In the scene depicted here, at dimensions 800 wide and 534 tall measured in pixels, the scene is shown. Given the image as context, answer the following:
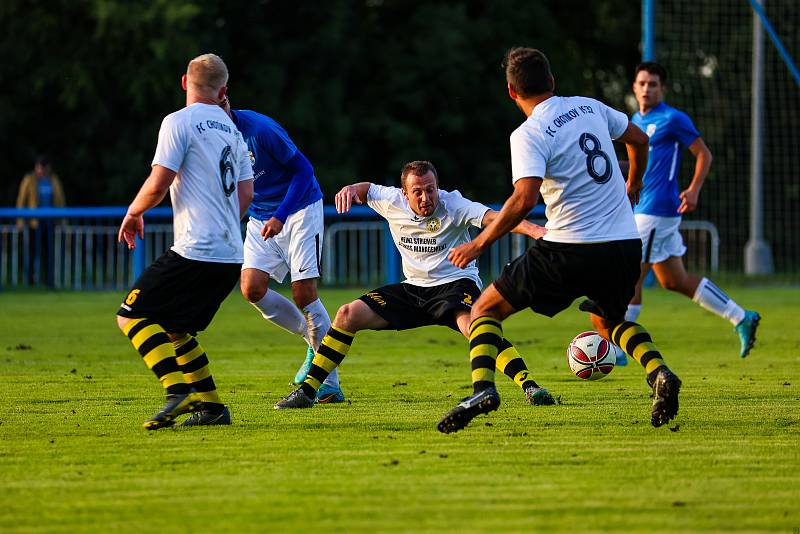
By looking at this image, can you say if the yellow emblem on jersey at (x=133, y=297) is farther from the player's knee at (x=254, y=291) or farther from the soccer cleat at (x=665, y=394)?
the soccer cleat at (x=665, y=394)

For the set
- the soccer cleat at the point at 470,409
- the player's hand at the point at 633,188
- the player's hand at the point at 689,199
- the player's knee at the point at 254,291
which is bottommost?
the soccer cleat at the point at 470,409

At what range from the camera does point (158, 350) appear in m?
6.72

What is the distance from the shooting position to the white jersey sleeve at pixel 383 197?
318 inches

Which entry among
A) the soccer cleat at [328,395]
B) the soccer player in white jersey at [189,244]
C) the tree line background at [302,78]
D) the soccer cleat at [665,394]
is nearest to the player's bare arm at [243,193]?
the soccer player in white jersey at [189,244]

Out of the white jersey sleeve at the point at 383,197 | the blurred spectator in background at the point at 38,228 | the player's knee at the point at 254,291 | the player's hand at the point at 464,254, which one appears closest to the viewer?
the player's hand at the point at 464,254

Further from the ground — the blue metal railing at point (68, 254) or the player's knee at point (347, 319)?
the blue metal railing at point (68, 254)

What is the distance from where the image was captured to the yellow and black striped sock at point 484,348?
644 cm

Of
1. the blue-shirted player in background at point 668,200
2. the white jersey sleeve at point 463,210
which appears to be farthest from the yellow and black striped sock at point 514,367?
the blue-shirted player in background at point 668,200

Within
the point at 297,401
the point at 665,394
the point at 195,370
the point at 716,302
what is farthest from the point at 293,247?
the point at 716,302

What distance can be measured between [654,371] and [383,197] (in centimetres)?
227

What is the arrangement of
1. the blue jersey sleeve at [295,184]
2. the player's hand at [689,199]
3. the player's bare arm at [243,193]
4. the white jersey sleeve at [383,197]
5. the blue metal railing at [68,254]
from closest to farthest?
the player's bare arm at [243,193] → the white jersey sleeve at [383,197] → the blue jersey sleeve at [295,184] → the player's hand at [689,199] → the blue metal railing at [68,254]

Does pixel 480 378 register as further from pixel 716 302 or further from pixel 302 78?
pixel 302 78

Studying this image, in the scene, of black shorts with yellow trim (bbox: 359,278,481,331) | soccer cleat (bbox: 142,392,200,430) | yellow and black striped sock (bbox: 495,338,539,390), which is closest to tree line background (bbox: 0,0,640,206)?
black shorts with yellow trim (bbox: 359,278,481,331)

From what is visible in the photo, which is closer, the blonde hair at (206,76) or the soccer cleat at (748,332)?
the blonde hair at (206,76)
